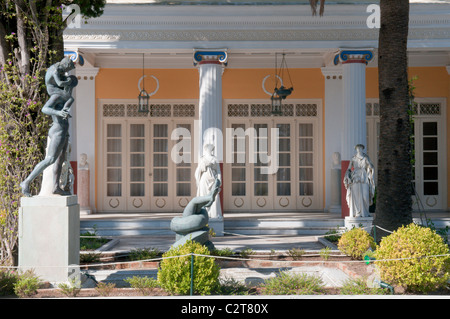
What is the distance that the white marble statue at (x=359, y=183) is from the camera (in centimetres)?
1189

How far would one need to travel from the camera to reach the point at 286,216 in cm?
1405

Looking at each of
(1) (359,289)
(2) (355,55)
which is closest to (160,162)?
(2) (355,55)

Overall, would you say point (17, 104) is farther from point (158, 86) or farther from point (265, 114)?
point (265, 114)

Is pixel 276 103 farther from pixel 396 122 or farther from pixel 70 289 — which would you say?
pixel 70 289

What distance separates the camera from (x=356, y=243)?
890 centimetres

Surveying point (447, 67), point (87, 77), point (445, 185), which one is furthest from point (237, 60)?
point (445, 185)

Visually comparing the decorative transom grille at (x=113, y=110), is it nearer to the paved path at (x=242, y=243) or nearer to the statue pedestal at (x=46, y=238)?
the paved path at (x=242, y=243)

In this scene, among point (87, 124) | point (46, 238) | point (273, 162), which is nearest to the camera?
point (46, 238)

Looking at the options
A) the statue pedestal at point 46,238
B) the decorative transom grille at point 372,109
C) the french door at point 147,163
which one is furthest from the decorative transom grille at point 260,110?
the statue pedestal at point 46,238

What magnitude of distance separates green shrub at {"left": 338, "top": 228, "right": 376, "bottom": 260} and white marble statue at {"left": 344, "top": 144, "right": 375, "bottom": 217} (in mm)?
3104

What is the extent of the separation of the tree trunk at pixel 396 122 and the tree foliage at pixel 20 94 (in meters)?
5.62

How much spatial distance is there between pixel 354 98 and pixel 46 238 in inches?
344

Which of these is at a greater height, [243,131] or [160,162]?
[243,131]

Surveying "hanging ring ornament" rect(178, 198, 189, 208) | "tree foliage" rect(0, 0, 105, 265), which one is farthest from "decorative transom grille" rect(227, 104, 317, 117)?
"tree foliage" rect(0, 0, 105, 265)
